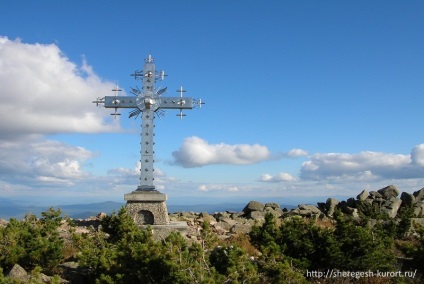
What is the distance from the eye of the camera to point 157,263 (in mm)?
8438

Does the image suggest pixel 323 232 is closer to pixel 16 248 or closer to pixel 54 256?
pixel 54 256

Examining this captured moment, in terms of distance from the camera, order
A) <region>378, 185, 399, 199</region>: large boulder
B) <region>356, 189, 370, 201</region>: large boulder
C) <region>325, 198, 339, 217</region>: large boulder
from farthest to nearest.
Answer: <region>378, 185, 399, 199</region>: large boulder, <region>356, 189, 370, 201</region>: large boulder, <region>325, 198, 339, 217</region>: large boulder

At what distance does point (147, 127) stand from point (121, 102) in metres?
1.83

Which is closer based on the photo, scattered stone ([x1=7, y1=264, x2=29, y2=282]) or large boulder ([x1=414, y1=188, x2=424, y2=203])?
scattered stone ([x1=7, y1=264, x2=29, y2=282])

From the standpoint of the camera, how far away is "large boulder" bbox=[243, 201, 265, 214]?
83.6 ft

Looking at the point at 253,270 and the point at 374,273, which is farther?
the point at 374,273

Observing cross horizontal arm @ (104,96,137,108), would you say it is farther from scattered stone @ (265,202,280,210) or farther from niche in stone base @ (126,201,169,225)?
scattered stone @ (265,202,280,210)

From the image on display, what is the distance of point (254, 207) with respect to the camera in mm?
25594

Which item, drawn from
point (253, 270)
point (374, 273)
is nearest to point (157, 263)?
point (253, 270)

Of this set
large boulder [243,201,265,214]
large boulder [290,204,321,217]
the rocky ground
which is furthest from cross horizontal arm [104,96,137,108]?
large boulder [290,204,321,217]

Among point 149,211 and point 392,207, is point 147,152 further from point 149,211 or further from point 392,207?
point 392,207

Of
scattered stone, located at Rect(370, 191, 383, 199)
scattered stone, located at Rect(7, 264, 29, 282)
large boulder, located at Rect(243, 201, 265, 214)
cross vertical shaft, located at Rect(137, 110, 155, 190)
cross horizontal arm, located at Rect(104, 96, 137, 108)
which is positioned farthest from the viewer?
scattered stone, located at Rect(370, 191, 383, 199)

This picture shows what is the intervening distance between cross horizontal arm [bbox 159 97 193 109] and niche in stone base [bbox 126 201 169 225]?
4.58 metres

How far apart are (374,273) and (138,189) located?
37.3ft
